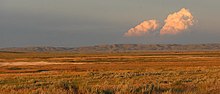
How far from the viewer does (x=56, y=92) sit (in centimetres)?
1262

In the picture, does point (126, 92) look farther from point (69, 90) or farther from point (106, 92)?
point (69, 90)

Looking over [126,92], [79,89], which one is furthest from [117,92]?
[79,89]

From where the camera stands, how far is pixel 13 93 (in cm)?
1327

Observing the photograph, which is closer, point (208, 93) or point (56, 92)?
point (56, 92)

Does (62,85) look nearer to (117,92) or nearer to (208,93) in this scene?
(117,92)

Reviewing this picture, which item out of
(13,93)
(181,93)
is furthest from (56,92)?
(181,93)

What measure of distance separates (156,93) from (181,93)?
0.81 metres

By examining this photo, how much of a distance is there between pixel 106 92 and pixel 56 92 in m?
1.68

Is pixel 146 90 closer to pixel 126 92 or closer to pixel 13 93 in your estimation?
pixel 126 92

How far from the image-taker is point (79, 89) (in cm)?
1316

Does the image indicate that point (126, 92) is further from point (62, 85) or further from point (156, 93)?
point (62, 85)

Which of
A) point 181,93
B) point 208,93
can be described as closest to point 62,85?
point 181,93

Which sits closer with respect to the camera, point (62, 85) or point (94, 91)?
point (94, 91)

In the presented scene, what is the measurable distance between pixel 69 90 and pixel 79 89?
402 mm
